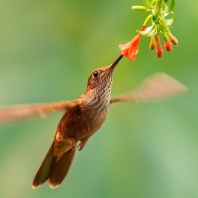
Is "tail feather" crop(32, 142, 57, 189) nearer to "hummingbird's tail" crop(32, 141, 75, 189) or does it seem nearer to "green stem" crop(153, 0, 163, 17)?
"hummingbird's tail" crop(32, 141, 75, 189)

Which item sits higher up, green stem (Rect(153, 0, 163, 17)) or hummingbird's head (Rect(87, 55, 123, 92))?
hummingbird's head (Rect(87, 55, 123, 92))

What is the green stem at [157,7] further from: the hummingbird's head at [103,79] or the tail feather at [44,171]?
the tail feather at [44,171]

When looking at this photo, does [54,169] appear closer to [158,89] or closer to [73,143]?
[73,143]

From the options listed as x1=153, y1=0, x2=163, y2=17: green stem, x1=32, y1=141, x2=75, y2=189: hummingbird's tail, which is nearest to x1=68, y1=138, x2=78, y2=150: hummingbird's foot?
x1=32, y1=141, x2=75, y2=189: hummingbird's tail

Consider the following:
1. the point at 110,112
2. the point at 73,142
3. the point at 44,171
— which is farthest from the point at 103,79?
the point at 110,112

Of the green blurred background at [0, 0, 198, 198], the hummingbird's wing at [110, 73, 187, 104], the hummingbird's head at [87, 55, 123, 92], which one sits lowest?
the hummingbird's wing at [110, 73, 187, 104]

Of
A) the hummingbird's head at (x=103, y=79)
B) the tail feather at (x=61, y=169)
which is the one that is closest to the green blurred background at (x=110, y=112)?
the tail feather at (x=61, y=169)
